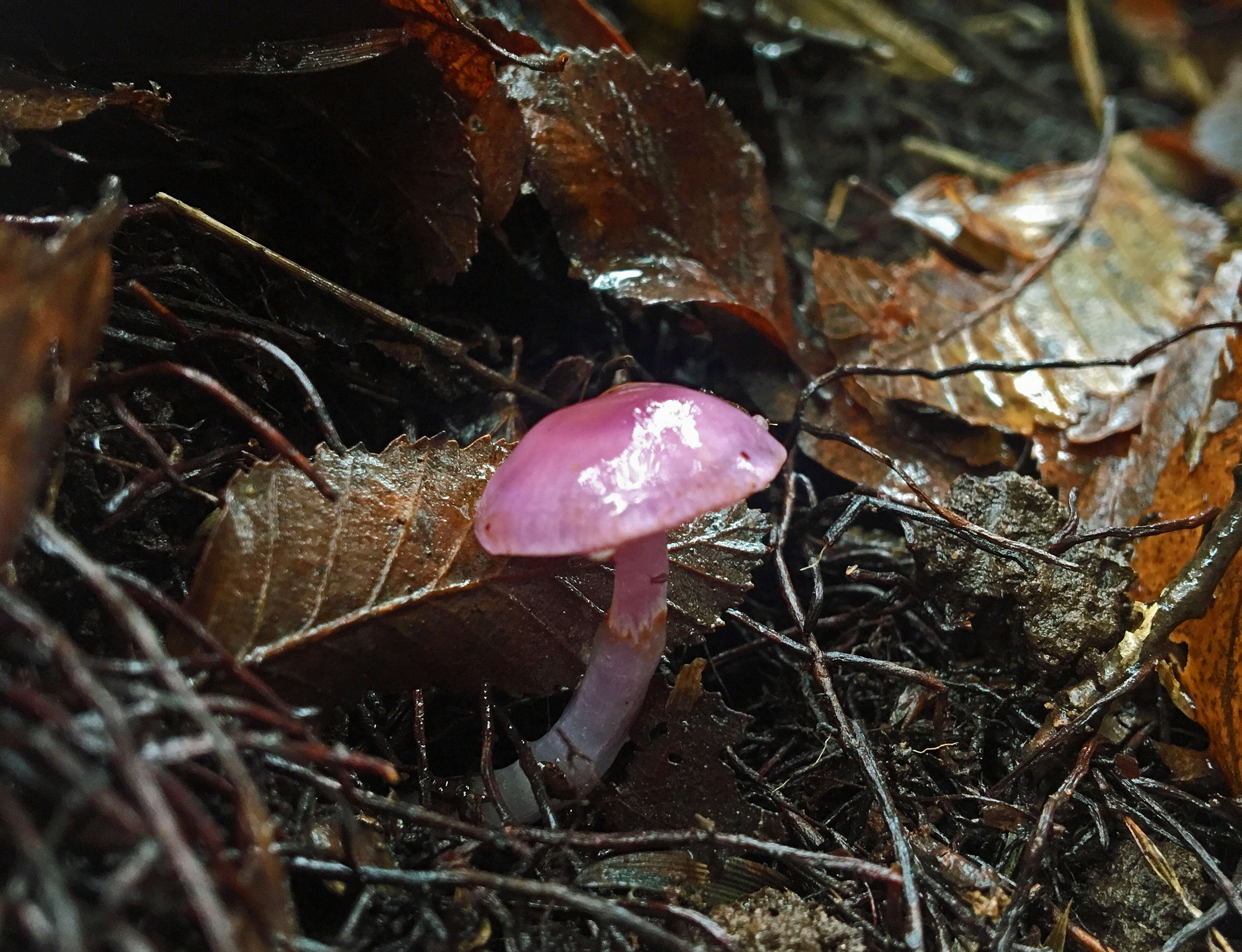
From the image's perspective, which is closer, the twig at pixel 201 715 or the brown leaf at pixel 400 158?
the twig at pixel 201 715

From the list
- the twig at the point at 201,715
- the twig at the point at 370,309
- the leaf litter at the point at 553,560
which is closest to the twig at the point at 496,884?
the leaf litter at the point at 553,560

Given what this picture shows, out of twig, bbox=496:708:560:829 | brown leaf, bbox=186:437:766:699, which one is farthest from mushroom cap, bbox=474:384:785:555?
twig, bbox=496:708:560:829

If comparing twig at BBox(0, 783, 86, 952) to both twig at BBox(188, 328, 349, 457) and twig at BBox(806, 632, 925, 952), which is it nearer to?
twig at BBox(188, 328, 349, 457)

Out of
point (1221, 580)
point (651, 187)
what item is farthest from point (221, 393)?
point (1221, 580)

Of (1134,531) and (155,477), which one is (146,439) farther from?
(1134,531)

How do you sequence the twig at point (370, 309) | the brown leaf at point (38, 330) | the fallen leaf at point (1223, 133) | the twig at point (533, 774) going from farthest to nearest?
the fallen leaf at point (1223, 133)
the twig at point (370, 309)
the twig at point (533, 774)
the brown leaf at point (38, 330)

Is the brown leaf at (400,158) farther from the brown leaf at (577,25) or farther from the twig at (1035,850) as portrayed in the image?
the twig at (1035,850)

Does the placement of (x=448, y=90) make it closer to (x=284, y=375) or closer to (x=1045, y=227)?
(x=284, y=375)
